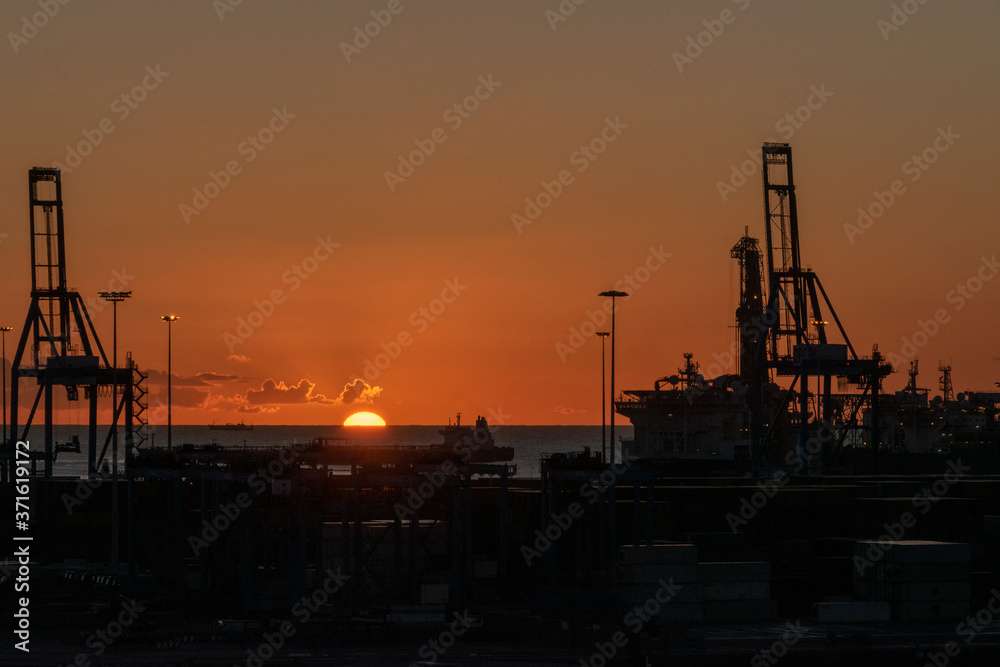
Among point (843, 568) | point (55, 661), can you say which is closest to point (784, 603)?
point (843, 568)

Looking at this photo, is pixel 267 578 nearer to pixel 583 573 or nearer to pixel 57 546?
pixel 583 573

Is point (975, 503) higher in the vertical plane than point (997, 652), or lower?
higher

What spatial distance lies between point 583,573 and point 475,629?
1268cm

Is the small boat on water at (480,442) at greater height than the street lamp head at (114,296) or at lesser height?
lesser

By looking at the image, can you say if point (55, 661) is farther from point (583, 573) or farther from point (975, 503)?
point (975, 503)

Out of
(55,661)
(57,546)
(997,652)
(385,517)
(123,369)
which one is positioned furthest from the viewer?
(123,369)

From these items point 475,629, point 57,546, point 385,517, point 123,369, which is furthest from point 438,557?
point 123,369

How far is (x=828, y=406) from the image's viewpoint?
99750 mm

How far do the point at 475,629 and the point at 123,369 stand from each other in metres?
50.1

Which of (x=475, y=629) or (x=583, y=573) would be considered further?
(x=583, y=573)

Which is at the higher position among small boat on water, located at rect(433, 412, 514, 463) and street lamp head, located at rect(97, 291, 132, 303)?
street lamp head, located at rect(97, 291, 132, 303)

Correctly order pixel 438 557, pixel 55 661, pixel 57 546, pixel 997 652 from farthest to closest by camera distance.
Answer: pixel 57 546
pixel 438 557
pixel 997 652
pixel 55 661

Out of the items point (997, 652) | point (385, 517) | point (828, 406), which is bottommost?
point (997, 652)

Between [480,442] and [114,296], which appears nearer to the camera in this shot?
[114,296]
